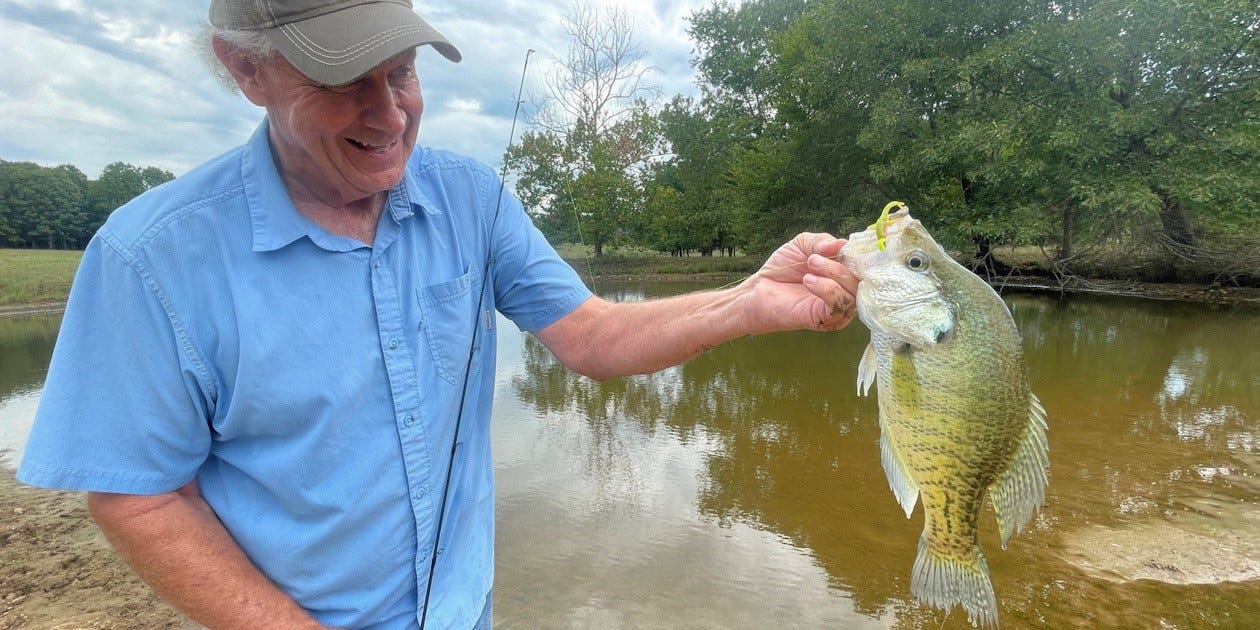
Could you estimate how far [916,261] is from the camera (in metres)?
1.77

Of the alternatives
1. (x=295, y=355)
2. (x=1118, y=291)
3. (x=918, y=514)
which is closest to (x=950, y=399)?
(x=295, y=355)

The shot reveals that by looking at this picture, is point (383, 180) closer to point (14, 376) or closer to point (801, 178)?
point (14, 376)

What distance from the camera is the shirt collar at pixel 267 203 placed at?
4.37 ft

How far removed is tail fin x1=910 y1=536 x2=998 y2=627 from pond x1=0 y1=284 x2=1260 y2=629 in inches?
95.1

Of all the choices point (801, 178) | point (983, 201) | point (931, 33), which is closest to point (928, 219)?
point (983, 201)

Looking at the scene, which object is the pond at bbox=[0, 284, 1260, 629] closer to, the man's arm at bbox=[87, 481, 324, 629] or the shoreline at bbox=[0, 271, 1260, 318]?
the man's arm at bbox=[87, 481, 324, 629]

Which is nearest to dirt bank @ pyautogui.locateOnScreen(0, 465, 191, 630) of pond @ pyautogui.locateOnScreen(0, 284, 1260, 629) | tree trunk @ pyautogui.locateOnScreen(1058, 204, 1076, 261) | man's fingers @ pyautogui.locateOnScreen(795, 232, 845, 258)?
pond @ pyautogui.locateOnScreen(0, 284, 1260, 629)

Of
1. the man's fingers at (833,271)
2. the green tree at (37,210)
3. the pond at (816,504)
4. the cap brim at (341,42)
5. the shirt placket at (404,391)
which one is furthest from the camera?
the green tree at (37,210)

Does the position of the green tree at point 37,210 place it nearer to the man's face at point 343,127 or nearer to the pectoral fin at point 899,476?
the man's face at point 343,127

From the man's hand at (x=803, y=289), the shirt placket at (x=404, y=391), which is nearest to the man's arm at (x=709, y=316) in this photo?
the man's hand at (x=803, y=289)

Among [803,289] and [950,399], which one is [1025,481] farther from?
[803,289]

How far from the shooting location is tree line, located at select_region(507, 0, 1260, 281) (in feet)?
43.4

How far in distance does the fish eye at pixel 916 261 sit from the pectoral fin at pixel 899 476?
0.48 meters

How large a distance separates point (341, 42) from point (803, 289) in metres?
1.22
